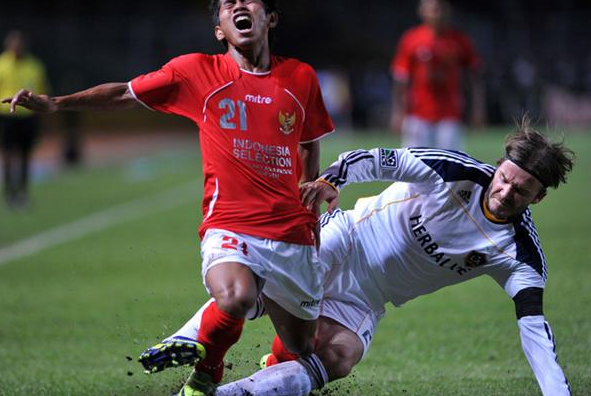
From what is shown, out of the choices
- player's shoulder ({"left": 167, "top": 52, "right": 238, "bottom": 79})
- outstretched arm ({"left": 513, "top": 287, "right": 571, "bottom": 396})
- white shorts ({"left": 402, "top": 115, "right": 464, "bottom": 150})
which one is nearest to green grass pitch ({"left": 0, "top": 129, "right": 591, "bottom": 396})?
outstretched arm ({"left": 513, "top": 287, "right": 571, "bottom": 396})

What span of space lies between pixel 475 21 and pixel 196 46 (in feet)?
33.7

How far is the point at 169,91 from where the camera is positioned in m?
5.32

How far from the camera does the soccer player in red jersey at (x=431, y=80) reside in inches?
542

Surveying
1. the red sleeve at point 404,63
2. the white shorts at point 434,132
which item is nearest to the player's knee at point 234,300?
the white shorts at point 434,132

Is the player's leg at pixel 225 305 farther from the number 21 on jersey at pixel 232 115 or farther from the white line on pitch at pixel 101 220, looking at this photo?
the white line on pitch at pixel 101 220

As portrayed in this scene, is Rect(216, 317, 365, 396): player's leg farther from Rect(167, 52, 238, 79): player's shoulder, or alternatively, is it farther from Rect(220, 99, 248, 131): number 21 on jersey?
Rect(167, 52, 238, 79): player's shoulder

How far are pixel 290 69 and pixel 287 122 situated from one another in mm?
307

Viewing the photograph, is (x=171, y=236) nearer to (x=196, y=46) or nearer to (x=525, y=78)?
(x=196, y=46)

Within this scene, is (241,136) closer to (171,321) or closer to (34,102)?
(34,102)

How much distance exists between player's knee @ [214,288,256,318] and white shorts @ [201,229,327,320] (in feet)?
0.54

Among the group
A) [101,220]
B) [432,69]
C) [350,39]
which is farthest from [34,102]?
[350,39]

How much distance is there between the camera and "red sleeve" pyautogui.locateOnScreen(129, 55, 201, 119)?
528 centimetres

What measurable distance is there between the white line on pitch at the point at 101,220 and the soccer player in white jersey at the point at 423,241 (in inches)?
257

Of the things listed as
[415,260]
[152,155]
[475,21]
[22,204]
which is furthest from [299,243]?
[475,21]
